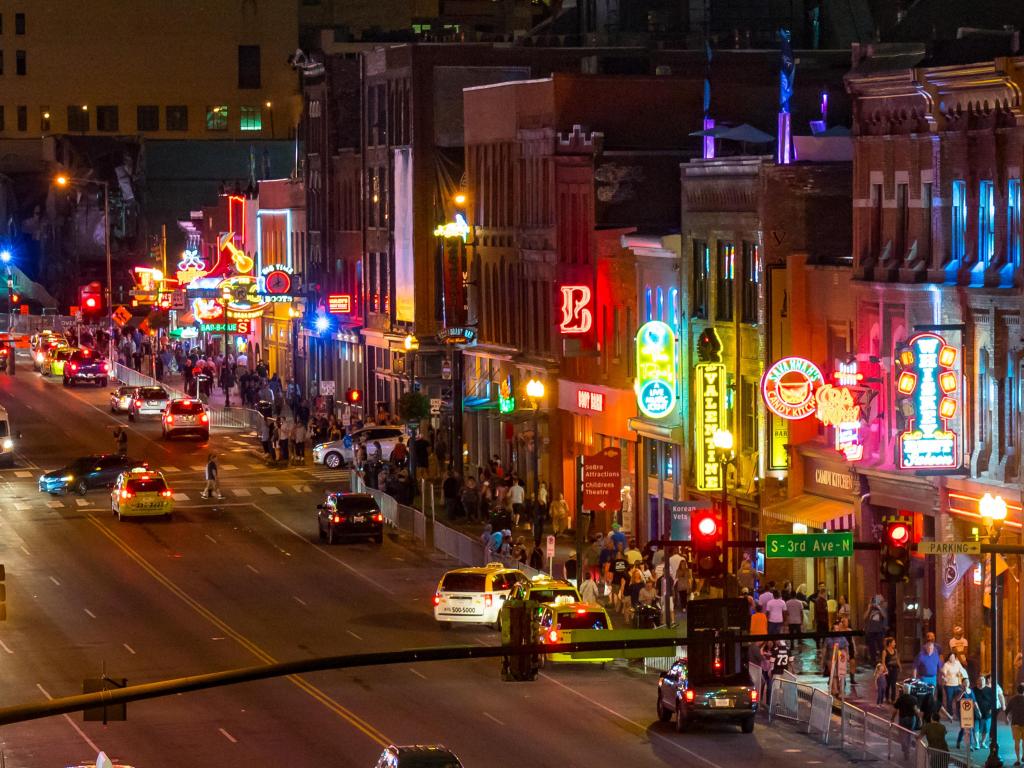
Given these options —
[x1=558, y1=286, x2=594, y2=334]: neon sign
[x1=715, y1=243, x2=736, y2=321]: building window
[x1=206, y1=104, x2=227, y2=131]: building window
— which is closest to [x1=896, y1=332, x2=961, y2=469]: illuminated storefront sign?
[x1=715, y1=243, x2=736, y2=321]: building window

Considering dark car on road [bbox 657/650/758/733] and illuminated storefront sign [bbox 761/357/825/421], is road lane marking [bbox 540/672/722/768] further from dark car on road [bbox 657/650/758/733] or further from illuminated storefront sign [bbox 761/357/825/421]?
illuminated storefront sign [bbox 761/357/825/421]

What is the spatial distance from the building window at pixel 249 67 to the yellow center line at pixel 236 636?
107266mm

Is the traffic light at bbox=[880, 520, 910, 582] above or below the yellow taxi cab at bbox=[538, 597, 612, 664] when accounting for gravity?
above

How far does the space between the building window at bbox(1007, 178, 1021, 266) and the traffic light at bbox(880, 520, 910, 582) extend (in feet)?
40.3

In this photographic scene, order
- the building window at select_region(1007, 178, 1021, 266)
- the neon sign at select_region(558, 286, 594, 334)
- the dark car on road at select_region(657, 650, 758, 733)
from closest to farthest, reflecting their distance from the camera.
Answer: the dark car on road at select_region(657, 650, 758, 733) < the building window at select_region(1007, 178, 1021, 266) < the neon sign at select_region(558, 286, 594, 334)

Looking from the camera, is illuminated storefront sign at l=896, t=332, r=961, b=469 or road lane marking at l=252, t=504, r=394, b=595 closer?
illuminated storefront sign at l=896, t=332, r=961, b=469

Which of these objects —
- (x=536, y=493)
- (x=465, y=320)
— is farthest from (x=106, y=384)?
(x=536, y=493)

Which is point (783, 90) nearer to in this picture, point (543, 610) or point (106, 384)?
point (543, 610)

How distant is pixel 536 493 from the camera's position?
65312 mm

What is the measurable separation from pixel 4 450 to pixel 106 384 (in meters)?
29.9

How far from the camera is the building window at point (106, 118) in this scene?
176 metres

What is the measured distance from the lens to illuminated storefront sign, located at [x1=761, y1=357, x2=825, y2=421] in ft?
164

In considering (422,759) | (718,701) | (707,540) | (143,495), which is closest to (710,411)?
(718,701)

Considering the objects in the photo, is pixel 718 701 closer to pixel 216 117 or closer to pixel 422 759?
pixel 422 759
